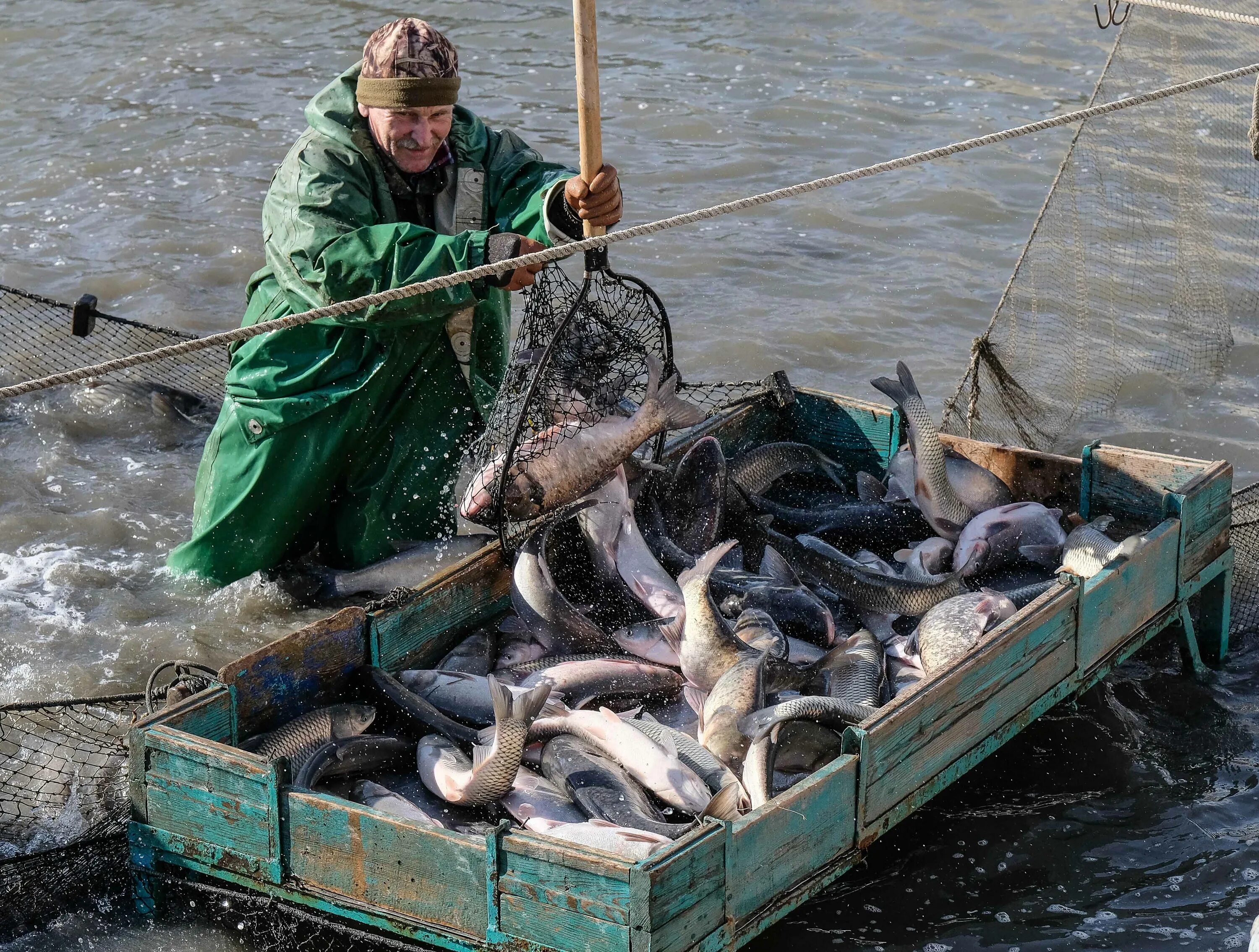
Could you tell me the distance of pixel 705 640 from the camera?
4656mm

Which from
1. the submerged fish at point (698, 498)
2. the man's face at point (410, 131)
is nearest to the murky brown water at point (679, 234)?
the submerged fish at point (698, 498)

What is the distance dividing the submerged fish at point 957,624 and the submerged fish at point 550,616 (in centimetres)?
103

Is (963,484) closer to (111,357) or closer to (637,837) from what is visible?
(637,837)

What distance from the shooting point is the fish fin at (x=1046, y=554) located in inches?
208

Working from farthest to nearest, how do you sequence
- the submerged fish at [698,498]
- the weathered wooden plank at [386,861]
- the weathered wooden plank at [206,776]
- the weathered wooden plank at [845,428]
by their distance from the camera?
the weathered wooden plank at [845,428] → the submerged fish at [698,498] → the weathered wooden plank at [206,776] → the weathered wooden plank at [386,861]

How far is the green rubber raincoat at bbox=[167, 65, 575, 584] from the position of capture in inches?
206

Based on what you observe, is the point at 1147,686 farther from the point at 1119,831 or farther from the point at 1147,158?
the point at 1147,158

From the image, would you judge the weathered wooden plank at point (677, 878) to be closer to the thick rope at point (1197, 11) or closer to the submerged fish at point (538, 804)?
the submerged fish at point (538, 804)

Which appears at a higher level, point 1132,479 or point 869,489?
point 1132,479

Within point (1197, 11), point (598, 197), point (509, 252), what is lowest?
point (509, 252)

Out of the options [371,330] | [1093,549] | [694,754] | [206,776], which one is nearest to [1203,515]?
[1093,549]

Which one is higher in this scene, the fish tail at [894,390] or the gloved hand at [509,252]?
the gloved hand at [509,252]

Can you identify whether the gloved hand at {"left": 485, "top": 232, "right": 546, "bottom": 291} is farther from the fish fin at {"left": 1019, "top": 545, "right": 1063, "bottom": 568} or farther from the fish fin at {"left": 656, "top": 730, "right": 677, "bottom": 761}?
the fish fin at {"left": 1019, "top": 545, "right": 1063, "bottom": 568}

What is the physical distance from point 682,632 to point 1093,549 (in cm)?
151
